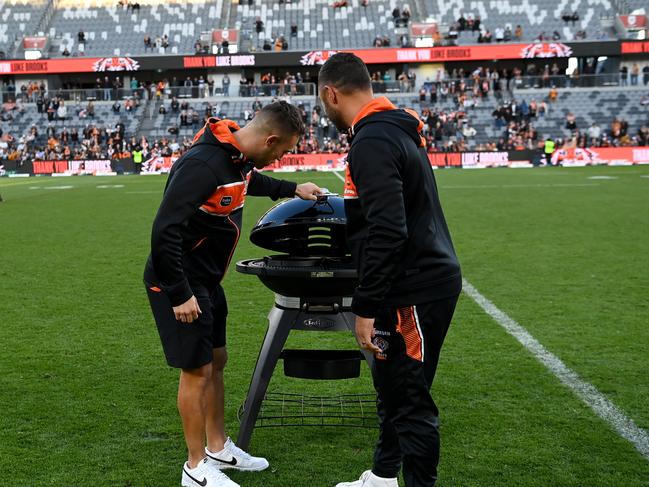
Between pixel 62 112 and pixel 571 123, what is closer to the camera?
pixel 571 123

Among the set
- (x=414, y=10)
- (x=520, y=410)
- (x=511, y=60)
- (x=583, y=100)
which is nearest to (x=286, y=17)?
(x=414, y=10)

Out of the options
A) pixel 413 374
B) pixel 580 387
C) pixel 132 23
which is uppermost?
pixel 132 23

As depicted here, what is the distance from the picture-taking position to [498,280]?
9.03 metres

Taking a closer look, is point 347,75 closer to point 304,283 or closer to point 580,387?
point 304,283

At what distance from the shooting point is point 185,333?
3715 mm

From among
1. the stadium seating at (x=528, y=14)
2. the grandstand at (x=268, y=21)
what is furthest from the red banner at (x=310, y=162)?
the stadium seating at (x=528, y=14)

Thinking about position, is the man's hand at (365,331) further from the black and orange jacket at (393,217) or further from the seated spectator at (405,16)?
the seated spectator at (405,16)

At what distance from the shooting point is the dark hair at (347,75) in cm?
319

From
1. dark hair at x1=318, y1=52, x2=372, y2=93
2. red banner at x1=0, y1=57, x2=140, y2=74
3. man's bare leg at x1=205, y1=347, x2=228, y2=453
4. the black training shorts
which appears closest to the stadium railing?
red banner at x1=0, y1=57, x2=140, y2=74

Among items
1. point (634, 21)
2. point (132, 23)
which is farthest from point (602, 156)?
point (132, 23)

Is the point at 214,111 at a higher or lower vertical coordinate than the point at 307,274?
lower

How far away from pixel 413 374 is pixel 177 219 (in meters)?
1.16

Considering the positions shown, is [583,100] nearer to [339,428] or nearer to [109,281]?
[109,281]

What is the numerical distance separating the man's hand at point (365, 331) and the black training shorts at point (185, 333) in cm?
88
